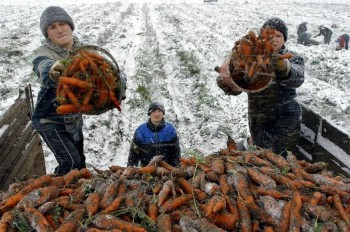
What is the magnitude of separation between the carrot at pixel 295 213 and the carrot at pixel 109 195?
1.29 m

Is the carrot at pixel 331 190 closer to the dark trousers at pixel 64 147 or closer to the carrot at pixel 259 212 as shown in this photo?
the carrot at pixel 259 212

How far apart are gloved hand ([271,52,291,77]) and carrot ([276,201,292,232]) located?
1330mm

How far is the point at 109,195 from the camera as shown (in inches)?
102

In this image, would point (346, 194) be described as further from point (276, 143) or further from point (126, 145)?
point (126, 145)

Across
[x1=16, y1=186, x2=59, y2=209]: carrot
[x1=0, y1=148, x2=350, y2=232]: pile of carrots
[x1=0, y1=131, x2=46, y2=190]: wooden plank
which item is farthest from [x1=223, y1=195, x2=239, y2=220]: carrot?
[x1=0, y1=131, x2=46, y2=190]: wooden plank

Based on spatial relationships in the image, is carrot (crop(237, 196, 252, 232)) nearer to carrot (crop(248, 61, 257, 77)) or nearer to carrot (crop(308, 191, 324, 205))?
carrot (crop(308, 191, 324, 205))

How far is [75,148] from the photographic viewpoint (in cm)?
405

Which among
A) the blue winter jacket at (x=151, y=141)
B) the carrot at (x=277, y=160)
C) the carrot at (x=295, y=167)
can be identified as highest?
the carrot at (x=277, y=160)

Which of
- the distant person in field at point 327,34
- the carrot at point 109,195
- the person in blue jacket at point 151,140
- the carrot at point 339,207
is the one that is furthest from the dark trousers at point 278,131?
the distant person in field at point 327,34

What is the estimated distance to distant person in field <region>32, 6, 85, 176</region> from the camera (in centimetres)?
345

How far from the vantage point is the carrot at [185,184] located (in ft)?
8.96

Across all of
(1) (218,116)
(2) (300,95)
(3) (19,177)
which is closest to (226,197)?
(3) (19,177)

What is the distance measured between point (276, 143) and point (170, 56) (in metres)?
7.41

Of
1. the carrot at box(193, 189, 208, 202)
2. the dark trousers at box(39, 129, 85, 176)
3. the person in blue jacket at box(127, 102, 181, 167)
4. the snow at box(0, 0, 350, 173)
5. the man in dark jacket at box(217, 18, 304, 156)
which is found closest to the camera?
the carrot at box(193, 189, 208, 202)
